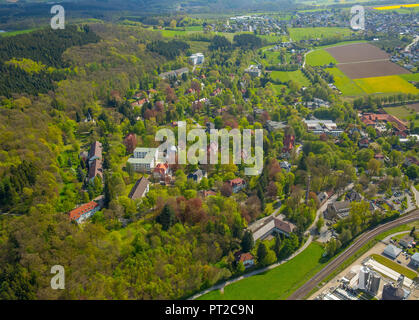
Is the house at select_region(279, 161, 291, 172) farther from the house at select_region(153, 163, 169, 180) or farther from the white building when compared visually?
the white building

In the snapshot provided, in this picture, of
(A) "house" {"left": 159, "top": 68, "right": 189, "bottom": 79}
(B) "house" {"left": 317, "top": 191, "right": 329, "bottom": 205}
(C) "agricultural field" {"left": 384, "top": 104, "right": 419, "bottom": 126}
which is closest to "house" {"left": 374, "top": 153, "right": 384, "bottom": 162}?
(B) "house" {"left": 317, "top": 191, "right": 329, "bottom": 205}

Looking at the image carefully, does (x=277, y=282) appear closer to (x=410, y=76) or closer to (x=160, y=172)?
(x=160, y=172)

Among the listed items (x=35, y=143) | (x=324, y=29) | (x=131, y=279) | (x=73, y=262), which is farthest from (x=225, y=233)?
(x=324, y=29)

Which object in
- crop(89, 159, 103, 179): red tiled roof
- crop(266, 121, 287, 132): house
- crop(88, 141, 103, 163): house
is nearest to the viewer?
crop(89, 159, 103, 179): red tiled roof

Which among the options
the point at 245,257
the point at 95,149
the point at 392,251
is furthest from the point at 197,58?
the point at 392,251
